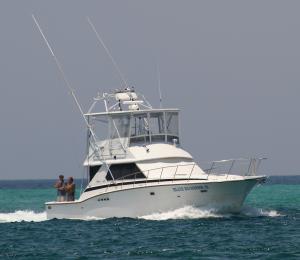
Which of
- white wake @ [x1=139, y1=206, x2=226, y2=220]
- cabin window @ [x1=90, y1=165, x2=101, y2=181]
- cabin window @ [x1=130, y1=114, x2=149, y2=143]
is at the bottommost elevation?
white wake @ [x1=139, y1=206, x2=226, y2=220]

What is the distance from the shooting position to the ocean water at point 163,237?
30.6 metres

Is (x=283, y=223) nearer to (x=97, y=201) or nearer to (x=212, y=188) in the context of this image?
(x=212, y=188)

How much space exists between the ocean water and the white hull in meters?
0.34

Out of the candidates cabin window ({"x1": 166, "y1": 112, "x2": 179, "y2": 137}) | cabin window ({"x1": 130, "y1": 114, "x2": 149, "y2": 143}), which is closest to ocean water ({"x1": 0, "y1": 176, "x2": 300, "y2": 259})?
cabin window ({"x1": 130, "y1": 114, "x2": 149, "y2": 143})

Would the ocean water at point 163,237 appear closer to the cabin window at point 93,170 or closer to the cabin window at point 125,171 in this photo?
the cabin window at point 125,171

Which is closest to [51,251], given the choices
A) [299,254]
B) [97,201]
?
[299,254]

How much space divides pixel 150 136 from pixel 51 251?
12511 millimetres

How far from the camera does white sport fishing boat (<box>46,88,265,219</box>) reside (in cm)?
4075

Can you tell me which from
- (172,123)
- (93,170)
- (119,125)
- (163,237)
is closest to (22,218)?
(93,170)

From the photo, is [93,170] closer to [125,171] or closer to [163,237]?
[125,171]

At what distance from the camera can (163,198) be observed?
133ft

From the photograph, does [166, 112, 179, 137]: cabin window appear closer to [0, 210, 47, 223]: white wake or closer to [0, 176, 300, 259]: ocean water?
[0, 176, 300, 259]: ocean water

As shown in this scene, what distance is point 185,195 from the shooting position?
40531 mm

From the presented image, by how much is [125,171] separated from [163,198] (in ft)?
8.19
